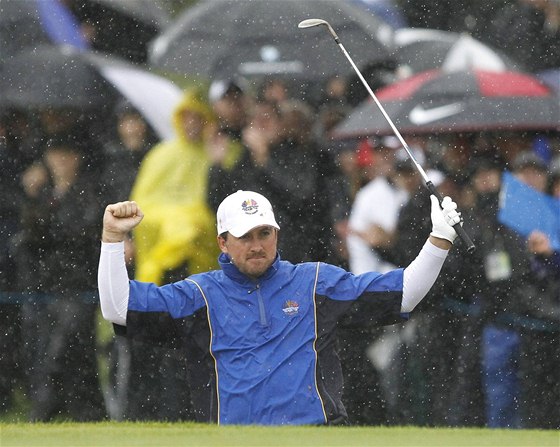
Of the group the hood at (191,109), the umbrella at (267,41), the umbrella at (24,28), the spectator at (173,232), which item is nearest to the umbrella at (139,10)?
the umbrella at (267,41)

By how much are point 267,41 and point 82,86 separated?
1220mm

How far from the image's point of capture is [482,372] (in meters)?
8.87

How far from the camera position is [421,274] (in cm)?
627

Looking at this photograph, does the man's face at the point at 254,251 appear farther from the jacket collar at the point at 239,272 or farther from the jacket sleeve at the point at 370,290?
the jacket sleeve at the point at 370,290

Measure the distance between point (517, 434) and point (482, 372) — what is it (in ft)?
12.2

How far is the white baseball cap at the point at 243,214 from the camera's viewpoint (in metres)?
6.39

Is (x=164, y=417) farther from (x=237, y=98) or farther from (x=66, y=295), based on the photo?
(x=237, y=98)

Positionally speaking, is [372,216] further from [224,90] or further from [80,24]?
[80,24]

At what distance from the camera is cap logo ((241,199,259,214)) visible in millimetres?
6435

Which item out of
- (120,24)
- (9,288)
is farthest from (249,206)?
(120,24)

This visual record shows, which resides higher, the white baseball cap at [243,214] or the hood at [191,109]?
the white baseball cap at [243,214]

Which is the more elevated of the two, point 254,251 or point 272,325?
point 254,251

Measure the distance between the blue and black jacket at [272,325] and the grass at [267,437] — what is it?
2.12ft

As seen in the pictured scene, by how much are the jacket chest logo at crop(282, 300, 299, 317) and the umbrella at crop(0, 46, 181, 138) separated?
168 inches
